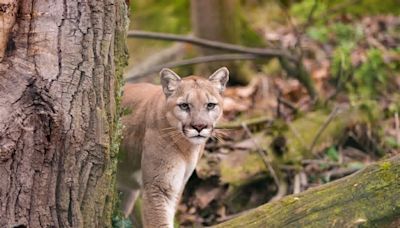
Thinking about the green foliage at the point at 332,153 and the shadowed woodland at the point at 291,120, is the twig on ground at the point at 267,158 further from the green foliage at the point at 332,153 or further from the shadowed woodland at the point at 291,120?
the green foliage at the point at 332,153

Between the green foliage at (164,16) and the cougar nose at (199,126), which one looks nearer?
the cougar nose at (199,126)

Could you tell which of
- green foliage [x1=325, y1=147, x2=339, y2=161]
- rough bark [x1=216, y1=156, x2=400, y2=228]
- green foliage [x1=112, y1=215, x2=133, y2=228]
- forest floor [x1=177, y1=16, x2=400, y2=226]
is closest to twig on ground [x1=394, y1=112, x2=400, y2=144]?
forest floor [x1=177, y1=16, x2=400, y2=226]

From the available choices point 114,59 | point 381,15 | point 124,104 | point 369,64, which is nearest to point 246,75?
point 369,64

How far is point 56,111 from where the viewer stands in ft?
14.7

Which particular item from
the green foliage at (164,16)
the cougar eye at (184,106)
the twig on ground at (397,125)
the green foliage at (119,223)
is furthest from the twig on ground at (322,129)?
the green foliage at (164,16)

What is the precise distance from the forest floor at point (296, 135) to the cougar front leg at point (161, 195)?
2.35 feet

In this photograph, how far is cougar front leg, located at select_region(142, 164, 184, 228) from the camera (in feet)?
20.6

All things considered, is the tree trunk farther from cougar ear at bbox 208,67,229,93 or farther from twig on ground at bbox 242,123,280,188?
twig on ground at bbox 242,123,280,188

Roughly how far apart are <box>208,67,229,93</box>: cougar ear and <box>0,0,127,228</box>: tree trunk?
1.72m

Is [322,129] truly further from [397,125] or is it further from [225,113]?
[225,113]

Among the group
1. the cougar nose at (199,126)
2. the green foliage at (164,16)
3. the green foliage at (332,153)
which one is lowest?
the green foliage at (332,153)

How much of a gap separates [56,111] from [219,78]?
2.17 m

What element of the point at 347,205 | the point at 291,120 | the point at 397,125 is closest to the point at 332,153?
the point at 291,120

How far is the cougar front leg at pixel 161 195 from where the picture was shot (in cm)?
627
